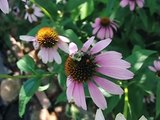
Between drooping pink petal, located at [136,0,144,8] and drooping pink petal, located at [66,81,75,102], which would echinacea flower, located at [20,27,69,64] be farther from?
drooping pink petal, located at [136,0,144,8]

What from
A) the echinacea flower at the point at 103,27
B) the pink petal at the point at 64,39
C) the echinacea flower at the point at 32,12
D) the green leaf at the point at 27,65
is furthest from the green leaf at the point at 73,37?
the echinacea flower at the point at 32,12

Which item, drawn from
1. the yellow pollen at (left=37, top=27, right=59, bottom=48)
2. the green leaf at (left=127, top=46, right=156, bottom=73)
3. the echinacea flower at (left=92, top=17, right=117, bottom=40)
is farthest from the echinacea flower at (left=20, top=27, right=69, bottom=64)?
the echinacea flower at (left=92, top=17, right=117, bottom=40)

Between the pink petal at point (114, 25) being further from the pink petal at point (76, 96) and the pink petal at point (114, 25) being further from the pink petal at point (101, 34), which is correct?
the pink petal at point (76, 96)

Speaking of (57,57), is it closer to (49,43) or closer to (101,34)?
(49,43)

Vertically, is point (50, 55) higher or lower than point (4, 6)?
lower

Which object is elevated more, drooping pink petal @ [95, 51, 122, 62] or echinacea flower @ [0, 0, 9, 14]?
echinacea flower @ [0, 0, 9, 14]

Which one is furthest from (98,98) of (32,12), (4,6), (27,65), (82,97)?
(32,12)

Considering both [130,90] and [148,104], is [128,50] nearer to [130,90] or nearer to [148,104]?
[148,104]
